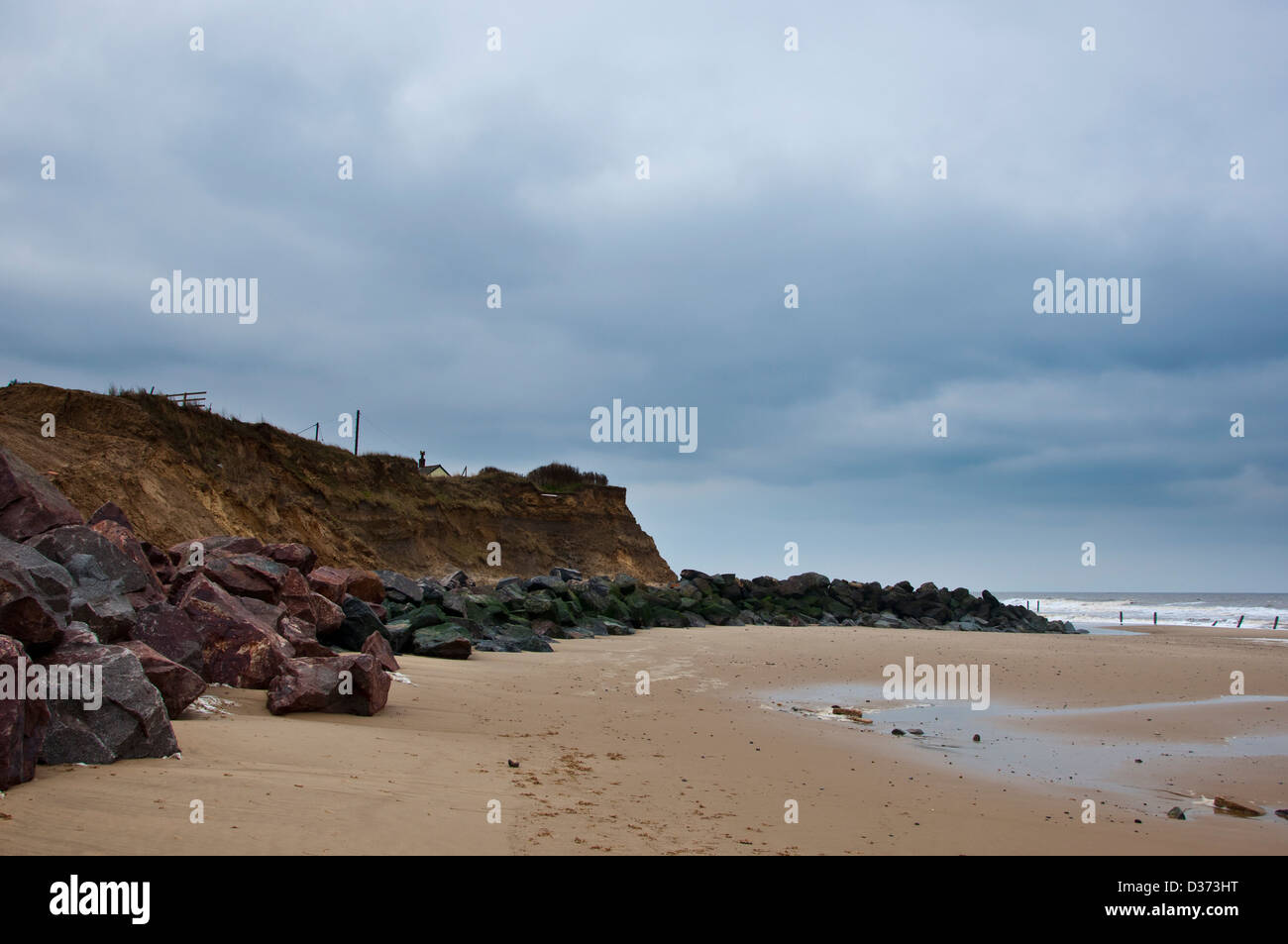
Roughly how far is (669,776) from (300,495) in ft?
97.2

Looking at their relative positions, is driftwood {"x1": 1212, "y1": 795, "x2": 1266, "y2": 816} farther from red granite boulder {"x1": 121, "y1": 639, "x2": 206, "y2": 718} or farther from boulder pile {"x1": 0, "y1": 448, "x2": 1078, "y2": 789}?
red granite boulder {"x1": 121, "y1": 639, "x2": 206, "y2": 718}

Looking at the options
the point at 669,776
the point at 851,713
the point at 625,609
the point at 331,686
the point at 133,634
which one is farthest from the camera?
the point at 625,609

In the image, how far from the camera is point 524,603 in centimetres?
2155

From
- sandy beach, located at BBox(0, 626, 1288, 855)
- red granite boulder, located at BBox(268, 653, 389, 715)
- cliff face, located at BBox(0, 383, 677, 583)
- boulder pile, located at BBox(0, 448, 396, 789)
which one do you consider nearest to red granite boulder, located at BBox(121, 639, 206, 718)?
boulder pile, located at BBox(0, 448, 396, 789)

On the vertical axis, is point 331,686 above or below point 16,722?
below

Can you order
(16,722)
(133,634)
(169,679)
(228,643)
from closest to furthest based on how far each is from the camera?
(16,722)
(169,679)
(133,634)
(228,643)

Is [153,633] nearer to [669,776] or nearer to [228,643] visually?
[228,643]

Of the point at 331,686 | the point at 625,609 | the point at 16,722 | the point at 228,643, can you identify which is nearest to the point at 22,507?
the point at 228,643

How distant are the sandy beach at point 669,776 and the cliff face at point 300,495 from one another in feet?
52.5

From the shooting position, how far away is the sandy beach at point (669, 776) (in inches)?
187

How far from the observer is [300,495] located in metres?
33.4
